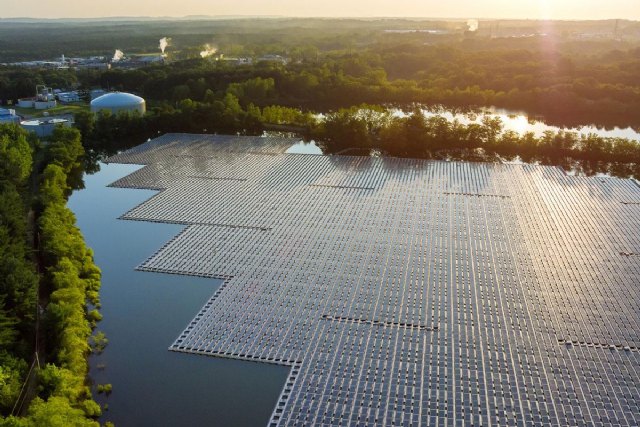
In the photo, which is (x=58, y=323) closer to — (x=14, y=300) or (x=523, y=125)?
(x=14, y=300)

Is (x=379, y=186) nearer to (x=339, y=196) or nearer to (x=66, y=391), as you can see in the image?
(x=339, y=196)

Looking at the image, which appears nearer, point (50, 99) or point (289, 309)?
point (289, 309)

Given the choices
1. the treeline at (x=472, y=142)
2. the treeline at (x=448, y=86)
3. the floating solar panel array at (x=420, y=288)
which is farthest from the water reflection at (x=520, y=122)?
the floating solar panel array at (x=420, y=288)

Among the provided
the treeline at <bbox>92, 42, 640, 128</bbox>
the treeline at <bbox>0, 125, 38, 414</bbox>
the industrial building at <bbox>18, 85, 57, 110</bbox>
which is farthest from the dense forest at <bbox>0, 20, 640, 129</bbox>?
the treeline at <bbox>0, 125, 38, 414</bbox>

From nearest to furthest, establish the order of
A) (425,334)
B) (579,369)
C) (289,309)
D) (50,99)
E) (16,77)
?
(579,369)
(425,334)
(289,309)
(50,99)
(16,77)

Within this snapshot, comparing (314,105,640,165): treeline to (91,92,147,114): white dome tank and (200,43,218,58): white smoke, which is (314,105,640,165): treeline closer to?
(91,92,147,114): white dome tank

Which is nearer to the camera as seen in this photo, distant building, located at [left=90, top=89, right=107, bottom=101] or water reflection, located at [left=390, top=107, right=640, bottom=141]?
water reflection, located at [left=390, top=107, right=640, bottom=141]

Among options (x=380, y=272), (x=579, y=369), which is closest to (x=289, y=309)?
(x=380, y=272)
